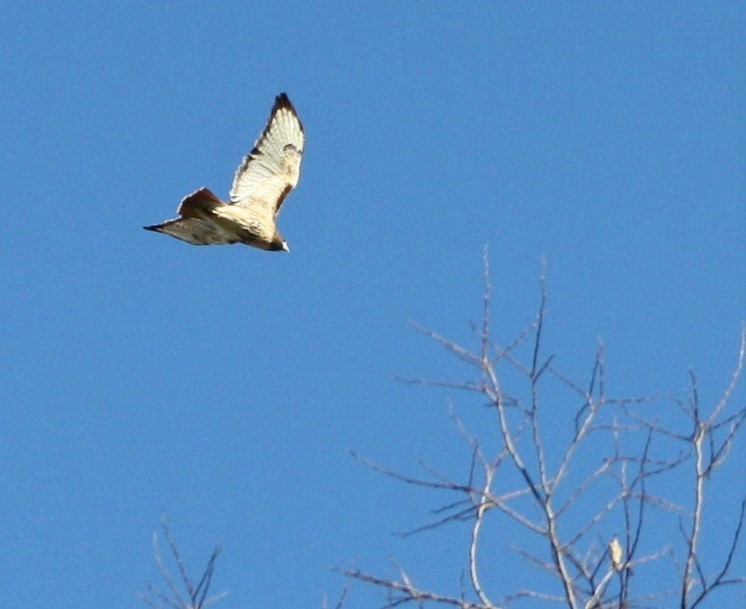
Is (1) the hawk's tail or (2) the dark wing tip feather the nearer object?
(1) the hawk's tail

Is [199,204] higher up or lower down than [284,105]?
lower down

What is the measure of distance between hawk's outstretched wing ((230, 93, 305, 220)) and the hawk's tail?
2.07ft

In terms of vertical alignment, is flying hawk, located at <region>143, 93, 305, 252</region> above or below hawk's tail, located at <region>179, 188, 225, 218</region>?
above

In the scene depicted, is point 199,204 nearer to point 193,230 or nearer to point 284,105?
point 193,230

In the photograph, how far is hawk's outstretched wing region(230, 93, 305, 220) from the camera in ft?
36.8

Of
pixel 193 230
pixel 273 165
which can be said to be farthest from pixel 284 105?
pixel 193 230

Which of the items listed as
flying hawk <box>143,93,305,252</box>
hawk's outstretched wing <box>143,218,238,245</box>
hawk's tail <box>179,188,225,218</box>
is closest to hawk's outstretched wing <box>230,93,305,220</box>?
flying hawk <box>143,93,305,252</box>

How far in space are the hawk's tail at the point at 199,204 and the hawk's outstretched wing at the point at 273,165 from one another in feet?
2.07

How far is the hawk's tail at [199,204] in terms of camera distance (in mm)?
10227

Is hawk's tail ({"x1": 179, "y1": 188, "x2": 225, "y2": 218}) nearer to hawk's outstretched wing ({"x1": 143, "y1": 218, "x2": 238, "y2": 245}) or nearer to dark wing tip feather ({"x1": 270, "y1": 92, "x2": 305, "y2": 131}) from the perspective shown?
hawk's outstretched wing ({"x1": 143, "y1": 218, "x2": 238, "y2": 245})

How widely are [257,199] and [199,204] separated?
0.92m

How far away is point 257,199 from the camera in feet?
36.7

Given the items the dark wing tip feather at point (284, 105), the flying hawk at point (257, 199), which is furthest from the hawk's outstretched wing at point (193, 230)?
the dark wing tip feather at point (284, 105)

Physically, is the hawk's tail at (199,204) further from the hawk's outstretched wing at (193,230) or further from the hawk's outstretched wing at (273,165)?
the hawk's outstretched wing at (273,165)
